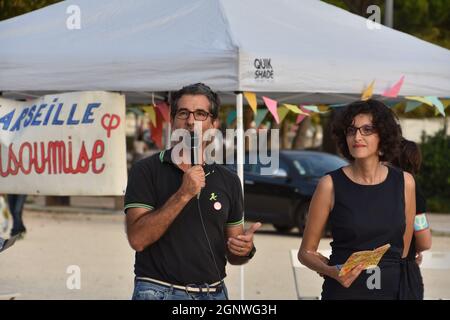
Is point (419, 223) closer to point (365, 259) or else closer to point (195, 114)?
point (365, 259)

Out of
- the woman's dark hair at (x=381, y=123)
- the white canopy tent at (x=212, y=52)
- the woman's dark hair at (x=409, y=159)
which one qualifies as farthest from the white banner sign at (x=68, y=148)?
the woman's dark hair at (x=381, y=123)

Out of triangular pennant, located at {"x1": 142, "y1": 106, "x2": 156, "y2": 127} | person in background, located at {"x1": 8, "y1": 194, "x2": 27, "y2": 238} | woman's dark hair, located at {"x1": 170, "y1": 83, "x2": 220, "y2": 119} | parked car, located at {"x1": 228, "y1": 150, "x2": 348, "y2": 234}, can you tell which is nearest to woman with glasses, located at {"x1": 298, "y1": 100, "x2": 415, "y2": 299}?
woman's dark hair, located at {"x1": 170, "y1": 83, "x2": 220, "y2": 119}

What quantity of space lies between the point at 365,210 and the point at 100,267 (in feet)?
28.6

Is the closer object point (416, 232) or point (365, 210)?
point (365, 210)

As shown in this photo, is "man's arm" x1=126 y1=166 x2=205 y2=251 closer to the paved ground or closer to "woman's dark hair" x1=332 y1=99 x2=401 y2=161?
"woman's dark hair" x1=332 y1=99 x2=401 y2=161

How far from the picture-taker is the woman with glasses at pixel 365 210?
4.41m

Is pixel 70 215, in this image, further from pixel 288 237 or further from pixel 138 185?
pixel 138 185

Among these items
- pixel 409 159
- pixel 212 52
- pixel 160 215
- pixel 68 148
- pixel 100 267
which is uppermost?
pixel 212 52

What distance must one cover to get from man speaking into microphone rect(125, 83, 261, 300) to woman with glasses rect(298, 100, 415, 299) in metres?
0.41

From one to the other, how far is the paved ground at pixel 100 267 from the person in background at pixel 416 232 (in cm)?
464

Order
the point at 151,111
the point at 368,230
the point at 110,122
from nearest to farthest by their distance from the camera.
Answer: the point at 368,230
the point at 110,122
the point at 151,111

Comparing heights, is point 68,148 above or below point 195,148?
above

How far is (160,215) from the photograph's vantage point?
4066 mm

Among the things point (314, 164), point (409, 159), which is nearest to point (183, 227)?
point (409, 159)
